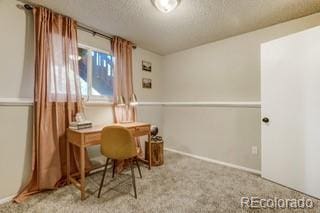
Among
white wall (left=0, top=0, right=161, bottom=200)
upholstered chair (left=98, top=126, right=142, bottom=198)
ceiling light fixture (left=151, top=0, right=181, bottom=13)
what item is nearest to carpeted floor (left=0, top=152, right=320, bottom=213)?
upholstered chair (left=98, top=126, right=142, bottom=198)

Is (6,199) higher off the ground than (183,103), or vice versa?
(183,103)

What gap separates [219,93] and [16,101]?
2924 mm

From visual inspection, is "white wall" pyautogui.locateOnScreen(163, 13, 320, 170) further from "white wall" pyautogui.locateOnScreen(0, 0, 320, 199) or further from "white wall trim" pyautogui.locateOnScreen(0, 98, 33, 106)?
"white wall trim" pyautogui.locateOnScreen(0, 98, 33, 106)

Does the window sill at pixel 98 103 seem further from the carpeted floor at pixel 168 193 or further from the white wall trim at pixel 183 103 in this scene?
the carpeted floor at pixel 168 193

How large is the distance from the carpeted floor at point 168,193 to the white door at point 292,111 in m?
0.24

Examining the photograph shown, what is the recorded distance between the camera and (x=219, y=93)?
3.13 metres

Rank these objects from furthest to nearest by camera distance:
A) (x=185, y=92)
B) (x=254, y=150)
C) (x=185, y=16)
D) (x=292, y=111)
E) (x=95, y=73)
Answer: (x=185, y=92), (x=95, y=73), (x=254, y=150), (x=185, y=16), (x=292, y=111)

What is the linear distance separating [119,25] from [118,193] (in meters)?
2.26

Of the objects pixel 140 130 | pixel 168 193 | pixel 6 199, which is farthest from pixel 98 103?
pixel 168 193

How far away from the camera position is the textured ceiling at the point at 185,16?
1997mm

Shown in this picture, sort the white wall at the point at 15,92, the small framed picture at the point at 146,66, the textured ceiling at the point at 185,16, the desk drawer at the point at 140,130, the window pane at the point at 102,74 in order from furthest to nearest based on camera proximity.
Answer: the small framed picture at the point at 146,66, the window pane at the point at 102,74, the desk drawer at the point at 140,130, the textured ceiling at the point at 185,16, the white wall at the point at 15,92

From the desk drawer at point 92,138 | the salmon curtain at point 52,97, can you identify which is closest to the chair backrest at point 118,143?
the desk drawer at point 92,138

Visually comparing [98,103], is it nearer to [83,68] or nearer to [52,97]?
[83,68]

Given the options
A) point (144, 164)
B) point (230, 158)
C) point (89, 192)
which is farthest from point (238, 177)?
point (89, 192)
